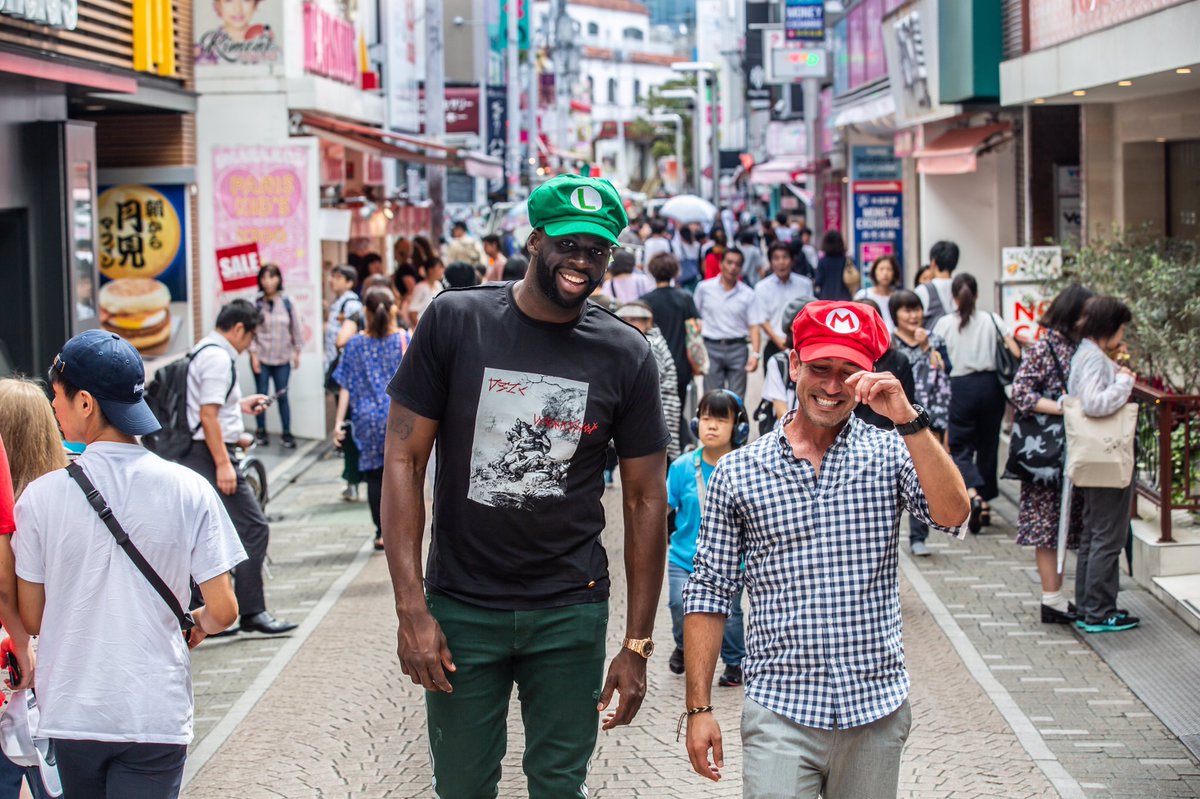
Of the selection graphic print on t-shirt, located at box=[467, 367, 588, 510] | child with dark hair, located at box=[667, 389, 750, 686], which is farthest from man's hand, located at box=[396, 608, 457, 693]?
child with dark hair, located at box=[667, 389, 750, 686]

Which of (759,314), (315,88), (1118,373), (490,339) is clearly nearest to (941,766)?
(1118,373)

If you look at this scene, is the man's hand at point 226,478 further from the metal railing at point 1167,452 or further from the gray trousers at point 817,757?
the gray trousers at point 817,757

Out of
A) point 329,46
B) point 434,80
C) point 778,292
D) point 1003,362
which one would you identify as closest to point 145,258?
point 329,46

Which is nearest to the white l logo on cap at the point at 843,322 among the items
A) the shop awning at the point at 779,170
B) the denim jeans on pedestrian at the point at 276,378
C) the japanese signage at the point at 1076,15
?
the japanese signage at the point at 1076,15

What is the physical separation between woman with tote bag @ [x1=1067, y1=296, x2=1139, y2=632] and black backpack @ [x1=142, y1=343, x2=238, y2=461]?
4487 mm

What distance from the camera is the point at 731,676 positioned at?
8.00m

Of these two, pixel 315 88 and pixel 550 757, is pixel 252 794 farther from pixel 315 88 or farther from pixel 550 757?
pixel 315 88

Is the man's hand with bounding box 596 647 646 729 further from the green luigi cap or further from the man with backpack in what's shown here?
the man with backpack

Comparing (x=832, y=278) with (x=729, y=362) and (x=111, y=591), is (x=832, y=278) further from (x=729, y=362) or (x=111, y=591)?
(x=111, y=591)

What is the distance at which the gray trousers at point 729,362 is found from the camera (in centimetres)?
1455

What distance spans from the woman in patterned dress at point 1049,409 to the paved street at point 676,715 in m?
0.27

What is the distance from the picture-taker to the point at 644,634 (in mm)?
4293

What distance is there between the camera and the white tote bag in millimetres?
8408

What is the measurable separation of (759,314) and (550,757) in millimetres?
10559
